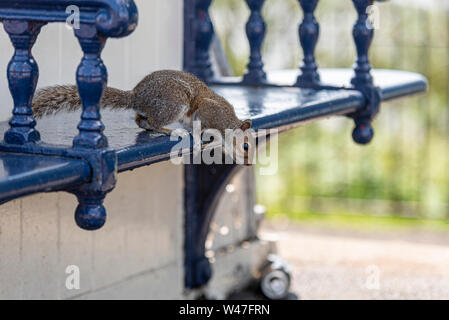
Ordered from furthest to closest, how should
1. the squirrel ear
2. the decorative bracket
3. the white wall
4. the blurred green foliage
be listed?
the blurred green foliage → the decorative bracket → the white wall → the squirrel ear

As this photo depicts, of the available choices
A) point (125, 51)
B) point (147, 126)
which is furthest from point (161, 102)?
point (125, 51)

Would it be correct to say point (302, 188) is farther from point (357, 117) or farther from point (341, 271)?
point (357, 117)

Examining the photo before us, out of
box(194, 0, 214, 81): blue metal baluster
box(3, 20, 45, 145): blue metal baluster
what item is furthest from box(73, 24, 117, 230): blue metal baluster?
box(194, 0, 214, 81): blue metal baluster

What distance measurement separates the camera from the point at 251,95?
3.28 meters

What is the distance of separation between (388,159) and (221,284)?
120 inches

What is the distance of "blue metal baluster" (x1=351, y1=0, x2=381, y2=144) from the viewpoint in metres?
3.38

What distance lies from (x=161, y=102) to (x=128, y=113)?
0.32m

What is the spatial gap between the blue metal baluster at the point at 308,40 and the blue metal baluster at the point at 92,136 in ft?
5.24

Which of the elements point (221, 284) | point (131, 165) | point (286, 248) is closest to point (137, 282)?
point (221, 284)

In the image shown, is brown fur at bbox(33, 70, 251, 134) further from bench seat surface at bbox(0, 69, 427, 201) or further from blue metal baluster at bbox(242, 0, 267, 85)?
blue metal baluster at bbox(242, 0, 267, 85)

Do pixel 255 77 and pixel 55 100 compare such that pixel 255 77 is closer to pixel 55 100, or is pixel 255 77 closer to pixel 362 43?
pixel 362 43

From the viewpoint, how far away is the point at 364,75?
11.2 feet

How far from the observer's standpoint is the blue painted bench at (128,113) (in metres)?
1.86

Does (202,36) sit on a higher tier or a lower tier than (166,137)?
higher
